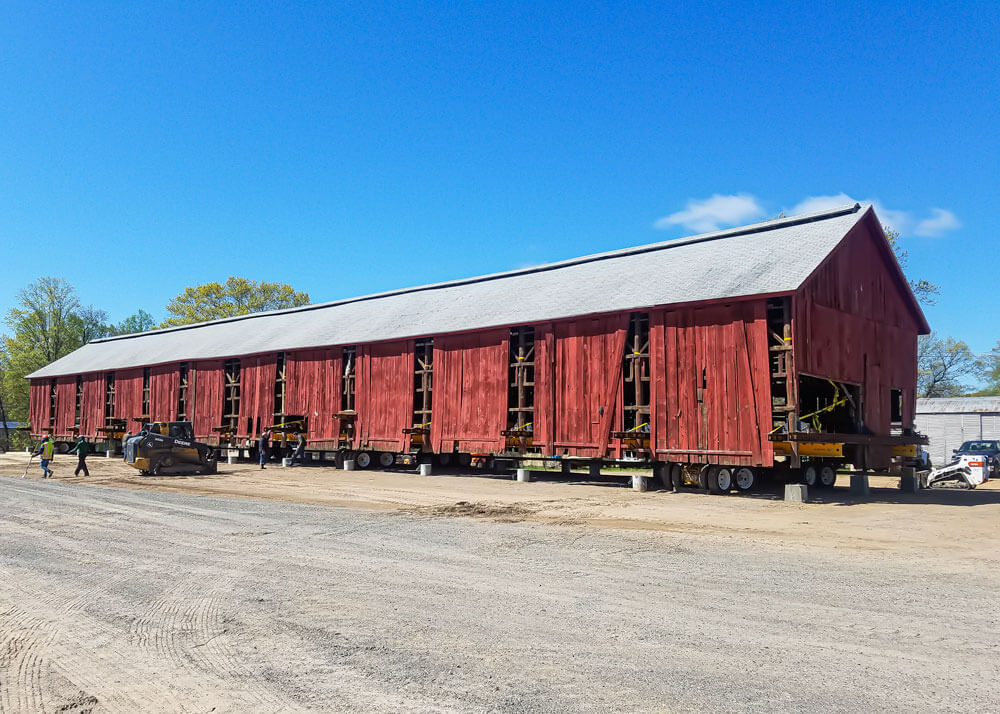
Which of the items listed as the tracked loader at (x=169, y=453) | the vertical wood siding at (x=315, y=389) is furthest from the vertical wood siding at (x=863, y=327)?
the tracked loader at (x=169, y=453)

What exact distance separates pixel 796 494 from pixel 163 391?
114ft

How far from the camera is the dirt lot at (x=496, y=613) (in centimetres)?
505

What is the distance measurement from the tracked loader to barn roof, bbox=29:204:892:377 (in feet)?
23.0

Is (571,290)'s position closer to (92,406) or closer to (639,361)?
(639,361)

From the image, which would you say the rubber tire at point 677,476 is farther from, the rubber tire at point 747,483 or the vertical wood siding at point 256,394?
the vertical wood siding at point 256,394

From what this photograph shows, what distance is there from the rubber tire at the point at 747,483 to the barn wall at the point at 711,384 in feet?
2.14

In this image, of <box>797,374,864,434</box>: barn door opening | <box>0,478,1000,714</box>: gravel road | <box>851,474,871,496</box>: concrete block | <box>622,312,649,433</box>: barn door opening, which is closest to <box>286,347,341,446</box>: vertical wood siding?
<box>622,312,649,433</box>: barn door opening

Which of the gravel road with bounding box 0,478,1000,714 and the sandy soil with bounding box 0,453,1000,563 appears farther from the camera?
the sandy soil with bounding box 0,453,1000,563

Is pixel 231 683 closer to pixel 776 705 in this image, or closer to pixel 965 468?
pixel 776 705

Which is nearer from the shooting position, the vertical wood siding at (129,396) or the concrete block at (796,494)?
the concrete block at (796,494)

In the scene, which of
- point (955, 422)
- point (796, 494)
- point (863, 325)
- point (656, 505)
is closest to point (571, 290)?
point (863, 325)

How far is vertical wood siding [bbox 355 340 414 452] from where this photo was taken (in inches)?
1140

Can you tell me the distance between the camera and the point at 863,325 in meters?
22.6

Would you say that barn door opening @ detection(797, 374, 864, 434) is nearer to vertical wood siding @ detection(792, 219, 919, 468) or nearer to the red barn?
the red barn
